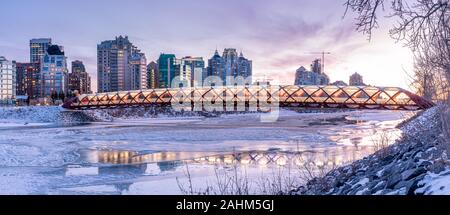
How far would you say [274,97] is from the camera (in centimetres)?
3303

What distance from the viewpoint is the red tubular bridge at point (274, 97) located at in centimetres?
2839

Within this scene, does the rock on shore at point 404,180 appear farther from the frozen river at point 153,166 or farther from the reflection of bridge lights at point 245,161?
the reflection of bridge lights at point 245,161

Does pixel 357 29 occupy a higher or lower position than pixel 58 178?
higher

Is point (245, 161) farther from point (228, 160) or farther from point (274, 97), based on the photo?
point (274, 97)

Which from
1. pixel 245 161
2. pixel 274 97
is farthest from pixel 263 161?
pixel 274 97

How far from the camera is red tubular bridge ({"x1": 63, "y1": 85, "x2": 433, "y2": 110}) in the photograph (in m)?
28.4

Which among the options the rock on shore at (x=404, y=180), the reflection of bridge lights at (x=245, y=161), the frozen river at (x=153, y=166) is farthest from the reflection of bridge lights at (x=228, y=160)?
the rock on shore at (x=404, y=180)

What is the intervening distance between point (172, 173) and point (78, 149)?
598cm

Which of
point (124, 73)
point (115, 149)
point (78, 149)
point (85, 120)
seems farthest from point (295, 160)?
point (85, 120)

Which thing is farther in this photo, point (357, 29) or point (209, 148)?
point (209, 148)

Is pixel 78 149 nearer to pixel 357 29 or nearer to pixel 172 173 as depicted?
pixel 172 173

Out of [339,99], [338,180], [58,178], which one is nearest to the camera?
[338,180]
